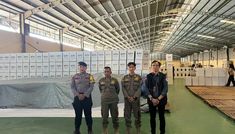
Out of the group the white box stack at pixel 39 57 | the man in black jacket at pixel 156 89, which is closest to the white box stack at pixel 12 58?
the white box stack at pixel 39 57

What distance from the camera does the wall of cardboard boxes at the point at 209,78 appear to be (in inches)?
864

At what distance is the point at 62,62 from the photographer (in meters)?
13.6

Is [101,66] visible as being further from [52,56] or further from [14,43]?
[14,43]

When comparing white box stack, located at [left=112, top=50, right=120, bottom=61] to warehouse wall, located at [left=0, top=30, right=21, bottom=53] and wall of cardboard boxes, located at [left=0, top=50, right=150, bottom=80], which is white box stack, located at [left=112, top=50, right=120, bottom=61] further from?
warehouse wall, located at [left=0, top=30, right=21, bottom=53]

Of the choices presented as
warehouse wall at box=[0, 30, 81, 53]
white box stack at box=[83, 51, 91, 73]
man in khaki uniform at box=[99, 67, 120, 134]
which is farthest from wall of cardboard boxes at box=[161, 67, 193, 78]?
man in khaki uniform at box=[99, 67, 120, 134]

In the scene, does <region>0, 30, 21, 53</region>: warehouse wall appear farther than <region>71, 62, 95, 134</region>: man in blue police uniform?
Yes

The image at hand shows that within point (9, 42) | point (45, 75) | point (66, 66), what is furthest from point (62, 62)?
point (9, 42)

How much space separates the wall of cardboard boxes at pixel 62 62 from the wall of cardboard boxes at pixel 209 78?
1092cm

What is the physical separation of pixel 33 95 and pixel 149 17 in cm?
1455

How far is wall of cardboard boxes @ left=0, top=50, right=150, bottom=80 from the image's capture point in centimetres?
1273

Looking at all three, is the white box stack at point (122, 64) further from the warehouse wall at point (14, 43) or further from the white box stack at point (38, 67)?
the warehouse wall at point (14, 43)

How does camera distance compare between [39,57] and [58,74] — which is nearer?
[58,74]

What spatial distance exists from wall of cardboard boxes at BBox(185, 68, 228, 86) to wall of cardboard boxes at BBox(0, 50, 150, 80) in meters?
10.9

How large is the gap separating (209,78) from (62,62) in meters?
12.9
